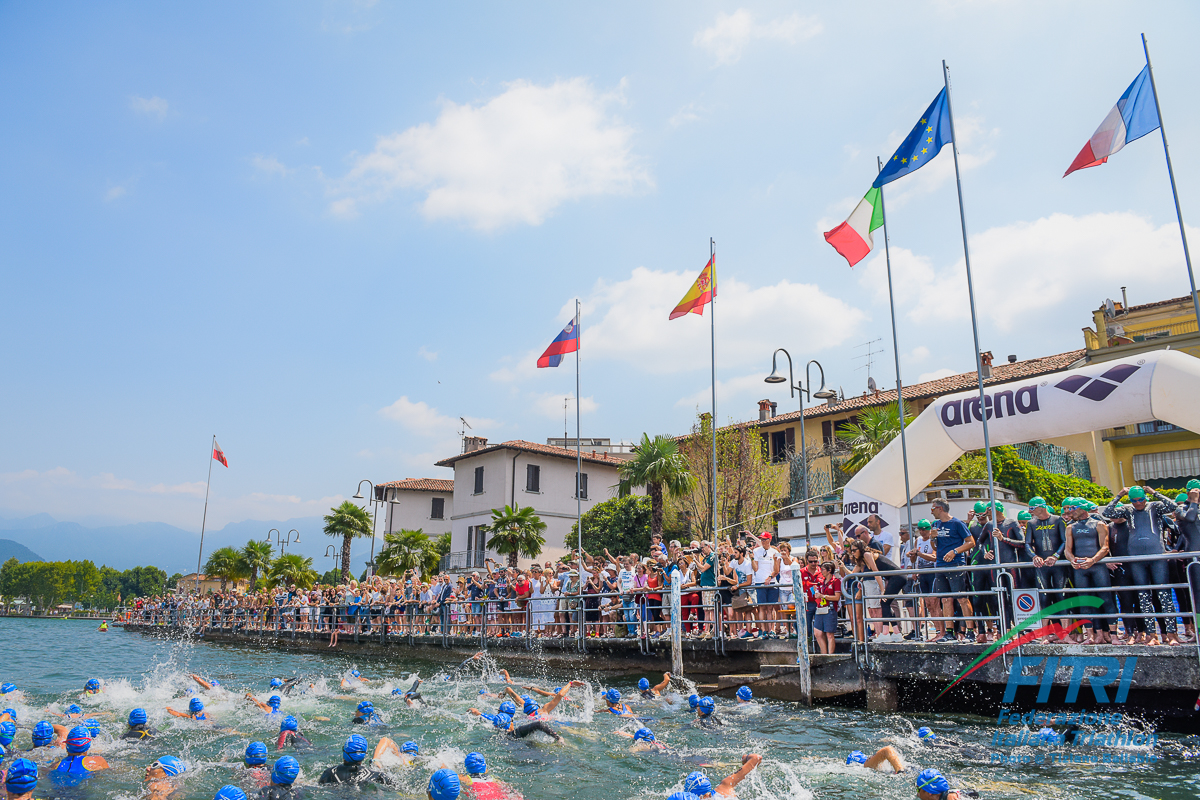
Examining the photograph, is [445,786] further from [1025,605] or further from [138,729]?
[1025,605]

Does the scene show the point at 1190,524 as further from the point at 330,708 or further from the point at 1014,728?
the point at 330,708

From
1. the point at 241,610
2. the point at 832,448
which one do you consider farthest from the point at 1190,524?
the point at 241,610

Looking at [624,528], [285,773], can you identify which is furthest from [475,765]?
[624,528]

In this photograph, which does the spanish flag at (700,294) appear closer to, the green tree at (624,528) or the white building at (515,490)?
the green tree at (624,528)

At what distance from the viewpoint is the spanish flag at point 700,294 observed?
1931cm

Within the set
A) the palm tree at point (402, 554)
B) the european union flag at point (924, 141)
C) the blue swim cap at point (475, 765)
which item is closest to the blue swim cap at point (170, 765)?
the blue swim cap at point (475, 765)

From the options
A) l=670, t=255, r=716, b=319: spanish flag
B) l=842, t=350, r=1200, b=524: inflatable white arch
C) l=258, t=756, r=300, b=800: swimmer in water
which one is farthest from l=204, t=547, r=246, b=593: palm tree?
l=258, t=756, r=300, b=800: swimmer in water

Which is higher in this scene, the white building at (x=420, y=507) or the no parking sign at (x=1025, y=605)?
the white building at (x=420, y=507)

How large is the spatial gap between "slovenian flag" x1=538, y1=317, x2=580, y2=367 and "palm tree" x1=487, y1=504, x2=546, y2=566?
48.1 feet

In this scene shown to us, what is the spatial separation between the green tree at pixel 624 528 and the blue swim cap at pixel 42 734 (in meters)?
31.0

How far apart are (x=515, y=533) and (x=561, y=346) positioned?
51.5 ft

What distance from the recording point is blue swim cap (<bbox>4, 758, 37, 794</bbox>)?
668cm

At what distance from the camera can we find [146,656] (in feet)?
102

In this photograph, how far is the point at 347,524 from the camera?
54.0 m
